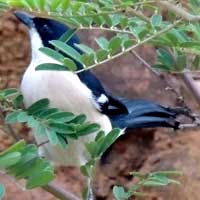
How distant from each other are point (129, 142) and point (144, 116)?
0.36 ft

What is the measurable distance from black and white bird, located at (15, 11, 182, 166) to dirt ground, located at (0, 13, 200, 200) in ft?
0.26

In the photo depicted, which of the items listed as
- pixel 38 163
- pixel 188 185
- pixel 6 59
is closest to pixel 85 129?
pixel 38 163

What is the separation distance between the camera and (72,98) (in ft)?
6.85

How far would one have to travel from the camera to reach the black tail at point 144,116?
2.51 meters

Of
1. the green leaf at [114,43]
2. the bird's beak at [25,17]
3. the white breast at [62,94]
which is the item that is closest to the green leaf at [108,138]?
the green leaf at [114,43]

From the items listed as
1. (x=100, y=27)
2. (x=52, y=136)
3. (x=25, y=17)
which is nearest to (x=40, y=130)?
(x=52, y=136)

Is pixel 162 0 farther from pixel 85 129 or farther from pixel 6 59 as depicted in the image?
pixel 6 59

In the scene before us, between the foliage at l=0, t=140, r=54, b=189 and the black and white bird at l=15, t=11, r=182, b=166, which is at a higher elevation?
the foliage at l=0, t=140, r=54, b=189

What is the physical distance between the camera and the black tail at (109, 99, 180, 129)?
251 centimetres

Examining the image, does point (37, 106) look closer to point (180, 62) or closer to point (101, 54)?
point (101, 54)

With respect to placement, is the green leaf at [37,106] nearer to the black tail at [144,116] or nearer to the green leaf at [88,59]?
the green leaf at [88,59]

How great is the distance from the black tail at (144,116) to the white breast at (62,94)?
297 mm

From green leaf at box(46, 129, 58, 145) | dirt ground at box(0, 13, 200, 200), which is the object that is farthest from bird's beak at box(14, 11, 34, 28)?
green leaf at box(46, 129, 58, 145)

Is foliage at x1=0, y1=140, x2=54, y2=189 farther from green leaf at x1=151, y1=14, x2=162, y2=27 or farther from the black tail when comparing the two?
Answer: the black tail
